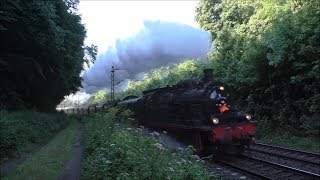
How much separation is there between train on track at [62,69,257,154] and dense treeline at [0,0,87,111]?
292 inches

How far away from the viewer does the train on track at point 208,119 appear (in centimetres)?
1595

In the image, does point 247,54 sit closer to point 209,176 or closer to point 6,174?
point 6,174

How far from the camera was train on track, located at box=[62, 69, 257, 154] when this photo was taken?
1595 cm

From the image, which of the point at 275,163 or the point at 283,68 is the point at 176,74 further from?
the point at 275,163

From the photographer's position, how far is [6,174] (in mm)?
14312

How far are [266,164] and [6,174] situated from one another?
27.3 feet

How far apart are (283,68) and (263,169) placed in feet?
34.6

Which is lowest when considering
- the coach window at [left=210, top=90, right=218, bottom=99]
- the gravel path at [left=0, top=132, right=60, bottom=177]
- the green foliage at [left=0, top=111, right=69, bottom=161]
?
the gravel path at [left=0, top=132, right=60, bottom=177]

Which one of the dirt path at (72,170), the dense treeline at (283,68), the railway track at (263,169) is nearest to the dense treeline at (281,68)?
the dense treeline at (283,68)

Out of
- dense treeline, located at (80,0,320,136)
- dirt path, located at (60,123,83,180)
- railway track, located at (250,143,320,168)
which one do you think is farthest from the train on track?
dense treeline, located at (80,0,320,136)

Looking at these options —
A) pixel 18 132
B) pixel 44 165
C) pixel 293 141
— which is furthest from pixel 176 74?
pixel 44 165

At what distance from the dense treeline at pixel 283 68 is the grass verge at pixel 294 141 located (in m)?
0.52

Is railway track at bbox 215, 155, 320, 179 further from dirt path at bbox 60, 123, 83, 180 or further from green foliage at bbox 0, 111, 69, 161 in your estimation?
green foliage at bbox 0, 111, 69, 161

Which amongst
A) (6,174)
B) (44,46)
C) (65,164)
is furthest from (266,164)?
(44,46)
